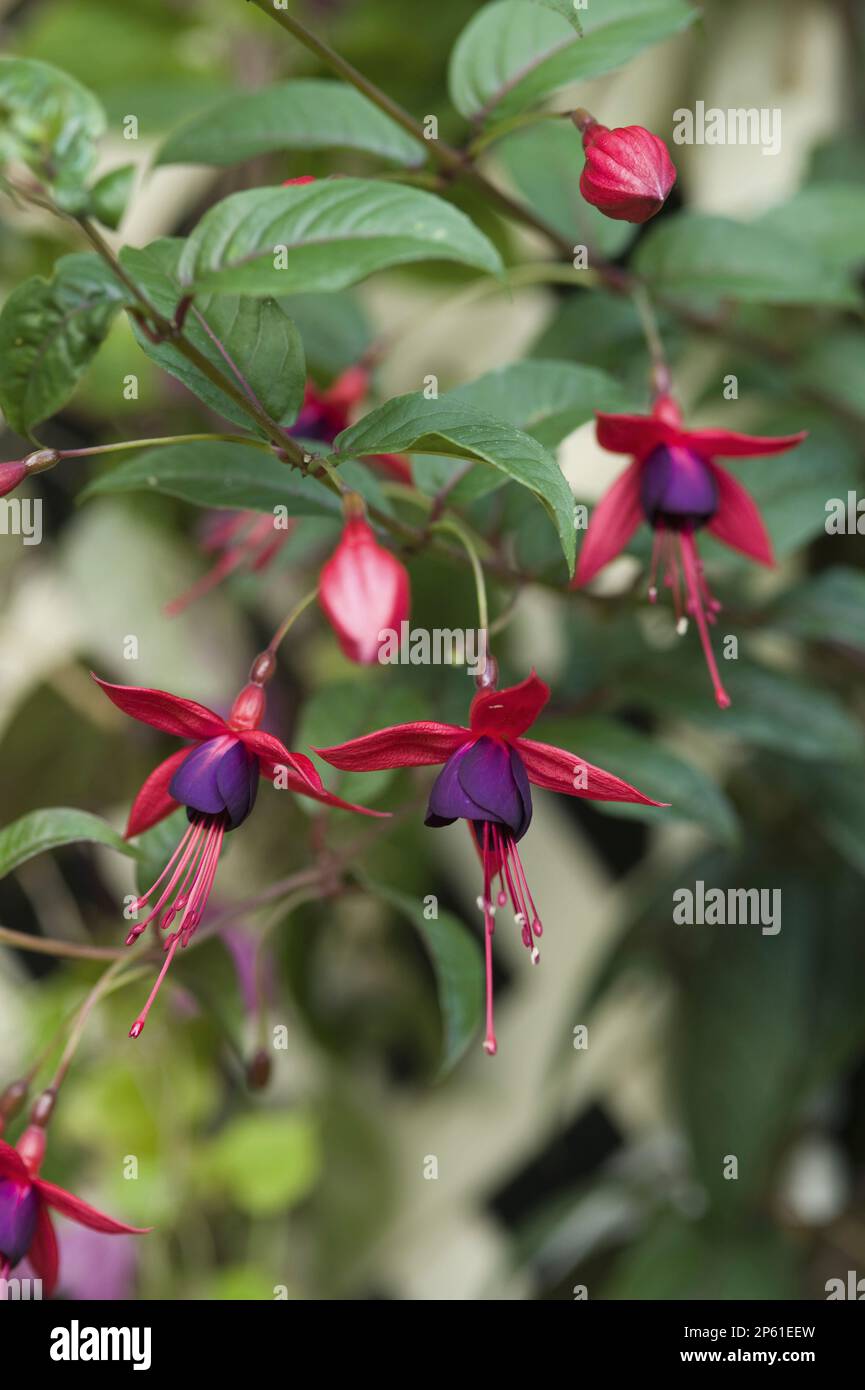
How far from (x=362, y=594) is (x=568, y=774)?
9cm

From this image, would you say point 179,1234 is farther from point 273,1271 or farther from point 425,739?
point 425,739

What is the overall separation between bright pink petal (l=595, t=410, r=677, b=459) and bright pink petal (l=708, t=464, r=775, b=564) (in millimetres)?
→ 48

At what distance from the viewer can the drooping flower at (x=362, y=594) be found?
0.40 m

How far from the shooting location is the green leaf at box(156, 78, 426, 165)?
591mm

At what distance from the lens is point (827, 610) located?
0.71 meters

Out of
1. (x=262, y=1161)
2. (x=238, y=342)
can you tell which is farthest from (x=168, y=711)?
(x=262, y=1161)

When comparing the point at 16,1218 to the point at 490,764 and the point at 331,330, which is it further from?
the point at 331,330

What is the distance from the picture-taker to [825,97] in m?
1.02

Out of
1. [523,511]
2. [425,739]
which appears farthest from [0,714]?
[425,739]

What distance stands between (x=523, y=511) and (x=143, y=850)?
24 cm
